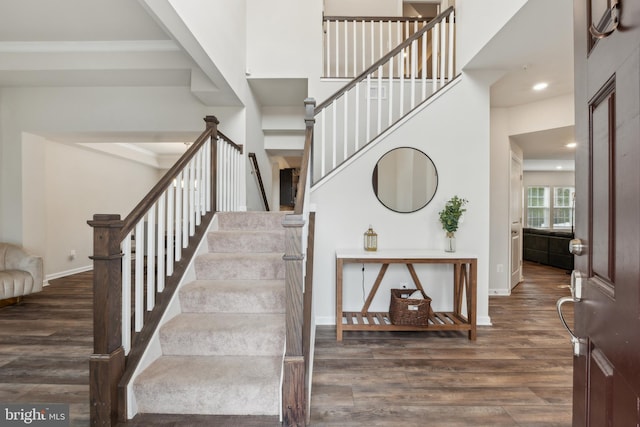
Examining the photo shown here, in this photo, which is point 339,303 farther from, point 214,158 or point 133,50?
point 133,50

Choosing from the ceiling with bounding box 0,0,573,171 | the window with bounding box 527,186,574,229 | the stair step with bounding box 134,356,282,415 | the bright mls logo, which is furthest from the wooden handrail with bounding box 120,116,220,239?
the window with bounding box 527,186,574,229

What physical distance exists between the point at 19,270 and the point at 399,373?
475 centimetres

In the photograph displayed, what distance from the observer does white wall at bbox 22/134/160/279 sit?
14.7ft

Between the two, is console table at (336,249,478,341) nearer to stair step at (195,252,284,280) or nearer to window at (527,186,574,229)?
stair step at (195,252,284,280)

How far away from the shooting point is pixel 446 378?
222 centimetres

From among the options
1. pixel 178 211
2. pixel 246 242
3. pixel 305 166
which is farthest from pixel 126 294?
pixel 305 166

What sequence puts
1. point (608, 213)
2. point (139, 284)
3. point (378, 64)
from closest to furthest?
1. point (608, 213)
2. point (139, 284)
3. point (378, 64)

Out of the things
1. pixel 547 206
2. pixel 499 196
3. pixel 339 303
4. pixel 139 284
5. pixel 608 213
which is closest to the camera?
pixel 608 213

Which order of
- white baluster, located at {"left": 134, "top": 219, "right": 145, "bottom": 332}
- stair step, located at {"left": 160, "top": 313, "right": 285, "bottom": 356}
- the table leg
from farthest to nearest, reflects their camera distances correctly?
the table leg < stair step, located at {"left": 160, "top": 313, "right": 285, "bottom": 356} < white baluster, located at {"left": 134, "top": 219, "right": 145, "bottom": 332}

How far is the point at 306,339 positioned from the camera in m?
1.85

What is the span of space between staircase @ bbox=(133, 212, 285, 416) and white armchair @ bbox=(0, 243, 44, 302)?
2866 mm

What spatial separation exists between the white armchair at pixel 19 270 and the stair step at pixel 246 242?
111 inches

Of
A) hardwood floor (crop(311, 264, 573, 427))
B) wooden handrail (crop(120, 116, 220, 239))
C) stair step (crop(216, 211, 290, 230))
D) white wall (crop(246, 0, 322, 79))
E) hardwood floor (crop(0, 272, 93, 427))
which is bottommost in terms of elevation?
hardwood floor (crop(311, 264, 573, 427))

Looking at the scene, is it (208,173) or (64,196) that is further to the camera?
(64,196)
